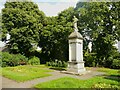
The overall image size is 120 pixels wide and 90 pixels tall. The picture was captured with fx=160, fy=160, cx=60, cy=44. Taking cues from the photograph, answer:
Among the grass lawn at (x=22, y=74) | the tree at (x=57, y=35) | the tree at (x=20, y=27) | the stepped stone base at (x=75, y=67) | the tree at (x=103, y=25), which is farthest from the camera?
the tree at (x=57, y=35)

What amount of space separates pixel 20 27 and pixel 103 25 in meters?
12.8

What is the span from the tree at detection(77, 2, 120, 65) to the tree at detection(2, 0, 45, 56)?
8699 millimetres

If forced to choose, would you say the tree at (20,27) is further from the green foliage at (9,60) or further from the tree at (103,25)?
the tree at (103,25)

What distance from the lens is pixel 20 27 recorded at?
23938 mm

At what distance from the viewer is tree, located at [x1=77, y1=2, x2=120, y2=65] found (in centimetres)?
2395

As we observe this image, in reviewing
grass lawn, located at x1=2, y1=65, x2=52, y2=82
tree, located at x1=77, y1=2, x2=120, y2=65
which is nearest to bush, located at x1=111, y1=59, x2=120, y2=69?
tree, located at x1=77, y1=2, x2=120, y2=65

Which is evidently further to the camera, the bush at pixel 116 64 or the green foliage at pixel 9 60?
the bush at pixel 116 64

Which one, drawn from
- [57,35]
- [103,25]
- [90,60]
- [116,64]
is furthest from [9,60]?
[103,25]

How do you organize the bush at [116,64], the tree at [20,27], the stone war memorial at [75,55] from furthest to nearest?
the tree at [20,27] → the bush at [116,64] → the stone war memorial at [75,55]

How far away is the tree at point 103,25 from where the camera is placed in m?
24.0

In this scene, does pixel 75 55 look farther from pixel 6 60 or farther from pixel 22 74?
pixel 6 60

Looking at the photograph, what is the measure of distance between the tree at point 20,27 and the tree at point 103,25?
28.5 ft

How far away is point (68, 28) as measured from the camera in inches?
974

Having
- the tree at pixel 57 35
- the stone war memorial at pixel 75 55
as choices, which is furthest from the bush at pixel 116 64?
the stone war memorial at pixel 75 55
